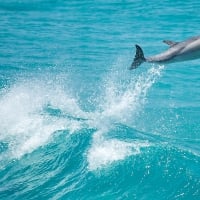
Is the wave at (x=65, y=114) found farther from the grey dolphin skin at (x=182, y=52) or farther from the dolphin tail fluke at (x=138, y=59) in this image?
the grey dolphin skin at (x=182, y=52)

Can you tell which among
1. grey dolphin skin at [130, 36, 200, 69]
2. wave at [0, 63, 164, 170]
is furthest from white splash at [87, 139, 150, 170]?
grey dolphin skin at [130, 36, 200, 69]

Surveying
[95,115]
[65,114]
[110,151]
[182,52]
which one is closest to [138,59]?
[182,52]

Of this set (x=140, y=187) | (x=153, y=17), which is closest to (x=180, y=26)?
(x=153, y=17)

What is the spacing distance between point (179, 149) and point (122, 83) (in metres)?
5.03

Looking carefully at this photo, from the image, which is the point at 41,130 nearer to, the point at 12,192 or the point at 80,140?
the point at 80,140

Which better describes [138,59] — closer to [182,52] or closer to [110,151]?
[182,52]

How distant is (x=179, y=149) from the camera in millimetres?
8516

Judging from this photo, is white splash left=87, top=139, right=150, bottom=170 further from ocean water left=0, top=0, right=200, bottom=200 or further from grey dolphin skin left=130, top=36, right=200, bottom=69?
grey dolphin skin left=130, top=36, right=200, bottom=69

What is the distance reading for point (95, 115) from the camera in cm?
1068

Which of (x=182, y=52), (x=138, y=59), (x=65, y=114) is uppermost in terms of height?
(x=182, y=52)

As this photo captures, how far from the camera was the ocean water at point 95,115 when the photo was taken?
7500 millimetres

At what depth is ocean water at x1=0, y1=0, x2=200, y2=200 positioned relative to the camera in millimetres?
7500

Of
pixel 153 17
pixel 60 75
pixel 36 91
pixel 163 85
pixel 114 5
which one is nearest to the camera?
pixel 36 91

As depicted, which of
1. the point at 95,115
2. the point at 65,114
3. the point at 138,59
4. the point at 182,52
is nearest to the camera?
the point at 182,52
